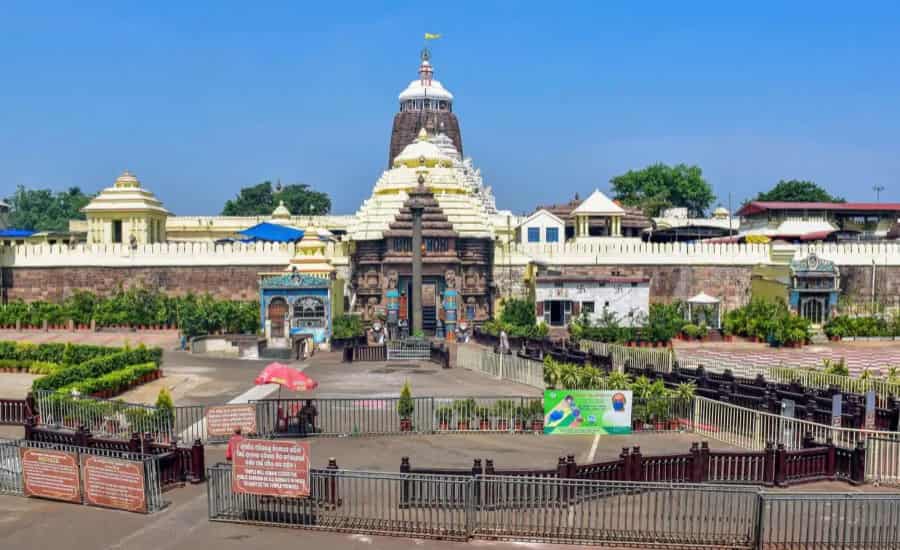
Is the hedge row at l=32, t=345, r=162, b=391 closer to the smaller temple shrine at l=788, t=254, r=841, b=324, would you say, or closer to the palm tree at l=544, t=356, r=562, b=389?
the palm tree at l=544, t=356, r=562, b=389

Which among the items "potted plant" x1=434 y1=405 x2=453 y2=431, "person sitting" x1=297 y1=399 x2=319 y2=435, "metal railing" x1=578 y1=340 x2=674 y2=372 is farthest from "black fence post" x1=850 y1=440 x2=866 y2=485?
"metal railing" x1=578 y1=340 x2=674 y2=372

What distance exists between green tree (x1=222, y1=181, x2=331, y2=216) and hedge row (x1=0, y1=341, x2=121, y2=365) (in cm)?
6017

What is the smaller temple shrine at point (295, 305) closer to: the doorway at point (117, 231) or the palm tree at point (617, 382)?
the palm tree at point (617, 382)

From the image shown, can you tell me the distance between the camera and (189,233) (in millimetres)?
62906

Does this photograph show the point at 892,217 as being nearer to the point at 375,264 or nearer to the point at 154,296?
the point at 375,264

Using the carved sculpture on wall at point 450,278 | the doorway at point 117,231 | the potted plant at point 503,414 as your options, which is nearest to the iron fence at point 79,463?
the potted plant at point 503,414

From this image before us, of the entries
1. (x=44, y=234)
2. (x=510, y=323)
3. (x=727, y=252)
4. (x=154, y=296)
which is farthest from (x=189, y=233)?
(x=727, y=252)

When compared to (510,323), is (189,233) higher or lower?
higher

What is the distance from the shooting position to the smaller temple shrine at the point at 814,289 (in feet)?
135

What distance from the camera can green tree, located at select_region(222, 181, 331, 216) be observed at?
90875 millimetres

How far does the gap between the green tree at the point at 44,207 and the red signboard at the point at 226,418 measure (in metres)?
88.9

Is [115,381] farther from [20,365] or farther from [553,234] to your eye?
[553,234]

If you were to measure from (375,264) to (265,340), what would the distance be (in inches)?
371

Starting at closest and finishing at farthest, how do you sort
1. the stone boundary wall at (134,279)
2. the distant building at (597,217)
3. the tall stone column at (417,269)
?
the tall stone column at (417,269) → the stone boundary wall at (134,279) → the distant building at (597,217)
